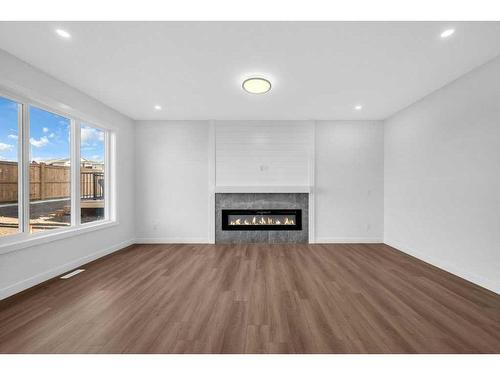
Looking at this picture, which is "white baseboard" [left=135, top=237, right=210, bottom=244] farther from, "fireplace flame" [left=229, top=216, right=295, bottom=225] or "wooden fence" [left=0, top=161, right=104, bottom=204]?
"wooden fence" [left=0, top=161, right=104, bottom=204]

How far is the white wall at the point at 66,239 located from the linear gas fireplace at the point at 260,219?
2.00m

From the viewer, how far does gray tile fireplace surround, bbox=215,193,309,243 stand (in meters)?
4.64

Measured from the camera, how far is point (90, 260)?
135 inches

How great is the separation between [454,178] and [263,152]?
3.09 m

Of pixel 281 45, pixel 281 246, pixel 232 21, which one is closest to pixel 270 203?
pixel 281 246

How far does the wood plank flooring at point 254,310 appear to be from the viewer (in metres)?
1.58

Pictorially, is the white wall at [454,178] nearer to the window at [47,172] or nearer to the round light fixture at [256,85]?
the round light fixture at [256,85]

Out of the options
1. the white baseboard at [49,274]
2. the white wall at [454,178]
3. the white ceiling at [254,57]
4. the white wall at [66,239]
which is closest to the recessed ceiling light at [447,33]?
the white ceiling at [254,57]

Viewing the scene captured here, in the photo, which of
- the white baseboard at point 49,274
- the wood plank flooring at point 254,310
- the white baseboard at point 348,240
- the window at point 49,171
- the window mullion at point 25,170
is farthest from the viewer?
the white baseboard at point 348,240

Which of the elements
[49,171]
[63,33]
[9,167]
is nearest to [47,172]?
[49,171]

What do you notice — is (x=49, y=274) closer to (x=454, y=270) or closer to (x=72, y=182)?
(x=72, y=182)

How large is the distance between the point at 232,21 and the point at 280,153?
3058mm

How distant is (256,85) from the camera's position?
291cm

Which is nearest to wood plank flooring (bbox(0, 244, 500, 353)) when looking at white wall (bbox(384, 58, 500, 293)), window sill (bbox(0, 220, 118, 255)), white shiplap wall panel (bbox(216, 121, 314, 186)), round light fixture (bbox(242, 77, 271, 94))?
white wall (bbox(384, 58, 500, 293))
